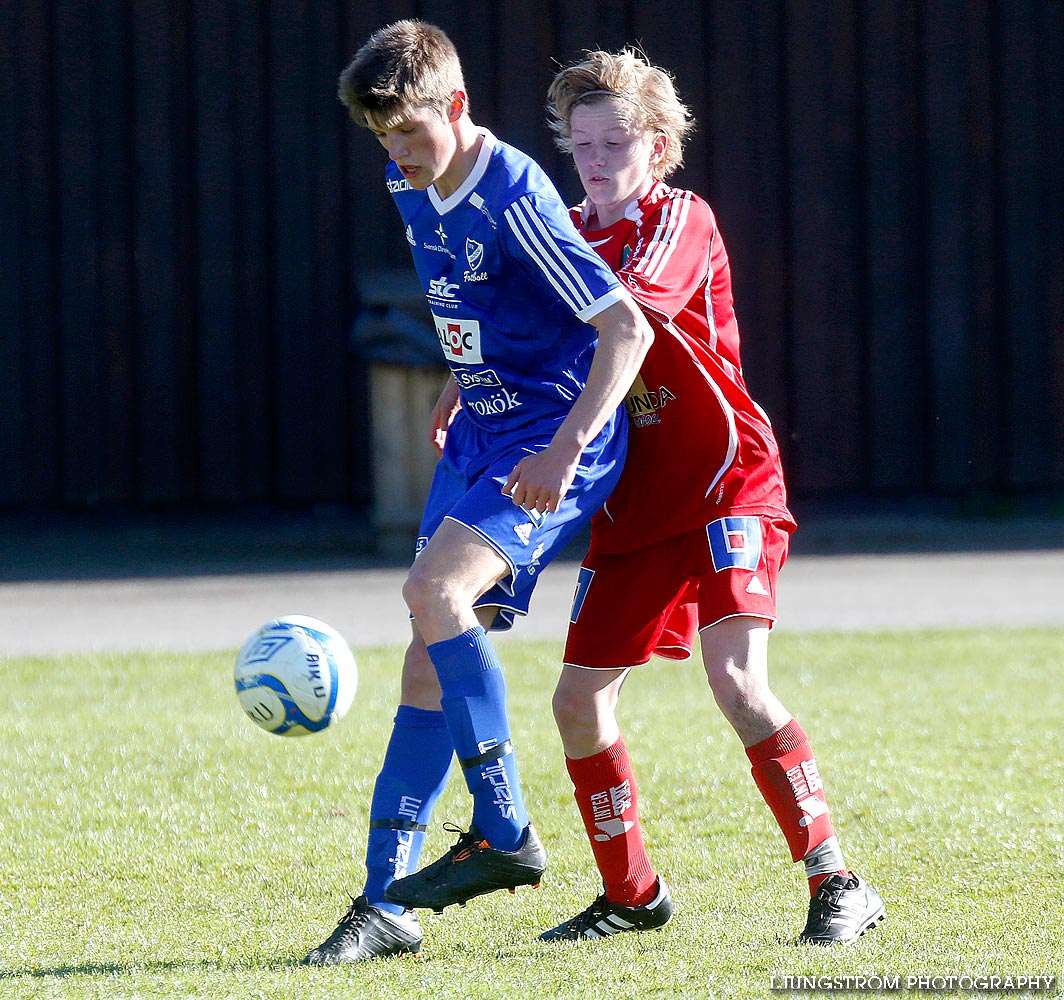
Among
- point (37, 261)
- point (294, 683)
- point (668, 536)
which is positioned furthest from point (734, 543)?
point (37, 261)

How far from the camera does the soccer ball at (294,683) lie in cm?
351

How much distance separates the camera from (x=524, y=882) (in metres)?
3.02

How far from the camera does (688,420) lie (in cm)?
343

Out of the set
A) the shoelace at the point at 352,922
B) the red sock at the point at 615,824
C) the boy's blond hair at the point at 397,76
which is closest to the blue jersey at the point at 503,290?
the boy's blond hair at the point at 397,76

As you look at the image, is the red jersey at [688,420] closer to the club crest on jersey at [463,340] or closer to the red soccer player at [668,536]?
the red soccer player at [668,536]

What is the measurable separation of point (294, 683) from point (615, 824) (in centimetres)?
82

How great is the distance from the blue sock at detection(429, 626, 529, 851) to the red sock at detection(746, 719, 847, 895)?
60cm

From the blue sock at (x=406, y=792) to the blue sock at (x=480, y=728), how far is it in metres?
0.25

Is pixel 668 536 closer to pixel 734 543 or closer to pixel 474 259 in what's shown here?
pixel 734 543

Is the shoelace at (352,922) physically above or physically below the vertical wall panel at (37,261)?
below

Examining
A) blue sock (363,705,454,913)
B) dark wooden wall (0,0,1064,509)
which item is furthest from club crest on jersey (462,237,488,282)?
dark wooden wall (0,0,1064,509)

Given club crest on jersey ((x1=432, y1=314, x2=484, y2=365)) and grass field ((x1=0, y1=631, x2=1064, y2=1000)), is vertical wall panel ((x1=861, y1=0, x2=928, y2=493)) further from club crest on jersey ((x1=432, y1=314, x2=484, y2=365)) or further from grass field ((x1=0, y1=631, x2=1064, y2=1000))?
club crest on jersey ((x1=432, y1=314, x2=484, y2=365))

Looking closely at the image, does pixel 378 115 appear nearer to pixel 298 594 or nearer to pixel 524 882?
pixel 524 882

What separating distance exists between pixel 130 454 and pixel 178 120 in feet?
8.55
